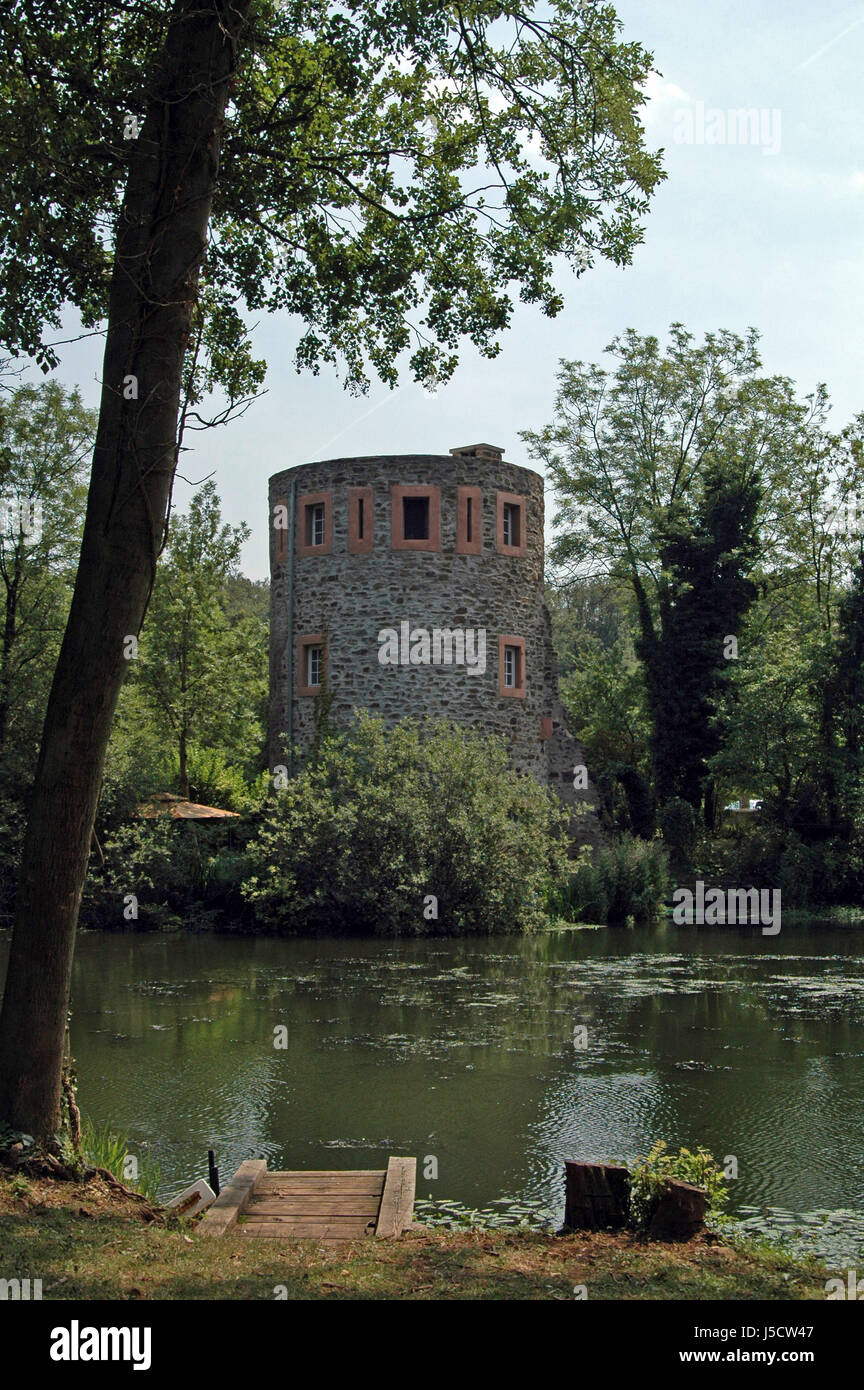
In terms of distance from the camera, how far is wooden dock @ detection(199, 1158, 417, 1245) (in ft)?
21.4

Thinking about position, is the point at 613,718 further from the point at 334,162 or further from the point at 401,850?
the point at 334,162

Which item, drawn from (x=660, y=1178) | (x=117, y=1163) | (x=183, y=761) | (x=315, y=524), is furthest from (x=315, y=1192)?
(x=183, y=761)

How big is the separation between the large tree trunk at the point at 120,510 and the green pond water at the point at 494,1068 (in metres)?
1.86

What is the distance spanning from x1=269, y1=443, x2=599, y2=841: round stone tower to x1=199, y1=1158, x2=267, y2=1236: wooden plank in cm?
2211

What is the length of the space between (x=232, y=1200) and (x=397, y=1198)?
910mm

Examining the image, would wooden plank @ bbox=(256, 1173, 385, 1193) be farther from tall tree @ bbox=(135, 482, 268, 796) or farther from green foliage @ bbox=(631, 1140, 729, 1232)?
tall tree @ bbox=(135, 482, 268, 796)

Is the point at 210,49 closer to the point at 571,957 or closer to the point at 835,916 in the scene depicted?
the point at 571,957

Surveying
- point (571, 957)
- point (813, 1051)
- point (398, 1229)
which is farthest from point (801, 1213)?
point (571, 957)

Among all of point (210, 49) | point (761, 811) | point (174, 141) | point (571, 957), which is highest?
point (210, 49)

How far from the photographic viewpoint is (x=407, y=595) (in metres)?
29.8

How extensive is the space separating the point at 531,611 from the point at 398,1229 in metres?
26.0

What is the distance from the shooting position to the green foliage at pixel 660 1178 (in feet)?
20.5

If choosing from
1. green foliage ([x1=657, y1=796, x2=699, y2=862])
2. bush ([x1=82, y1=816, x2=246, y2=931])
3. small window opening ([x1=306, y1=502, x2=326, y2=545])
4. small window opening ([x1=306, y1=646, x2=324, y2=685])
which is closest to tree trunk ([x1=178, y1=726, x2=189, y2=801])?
small window opening ([x1=306, y1=646, x2=324, y2=685])
